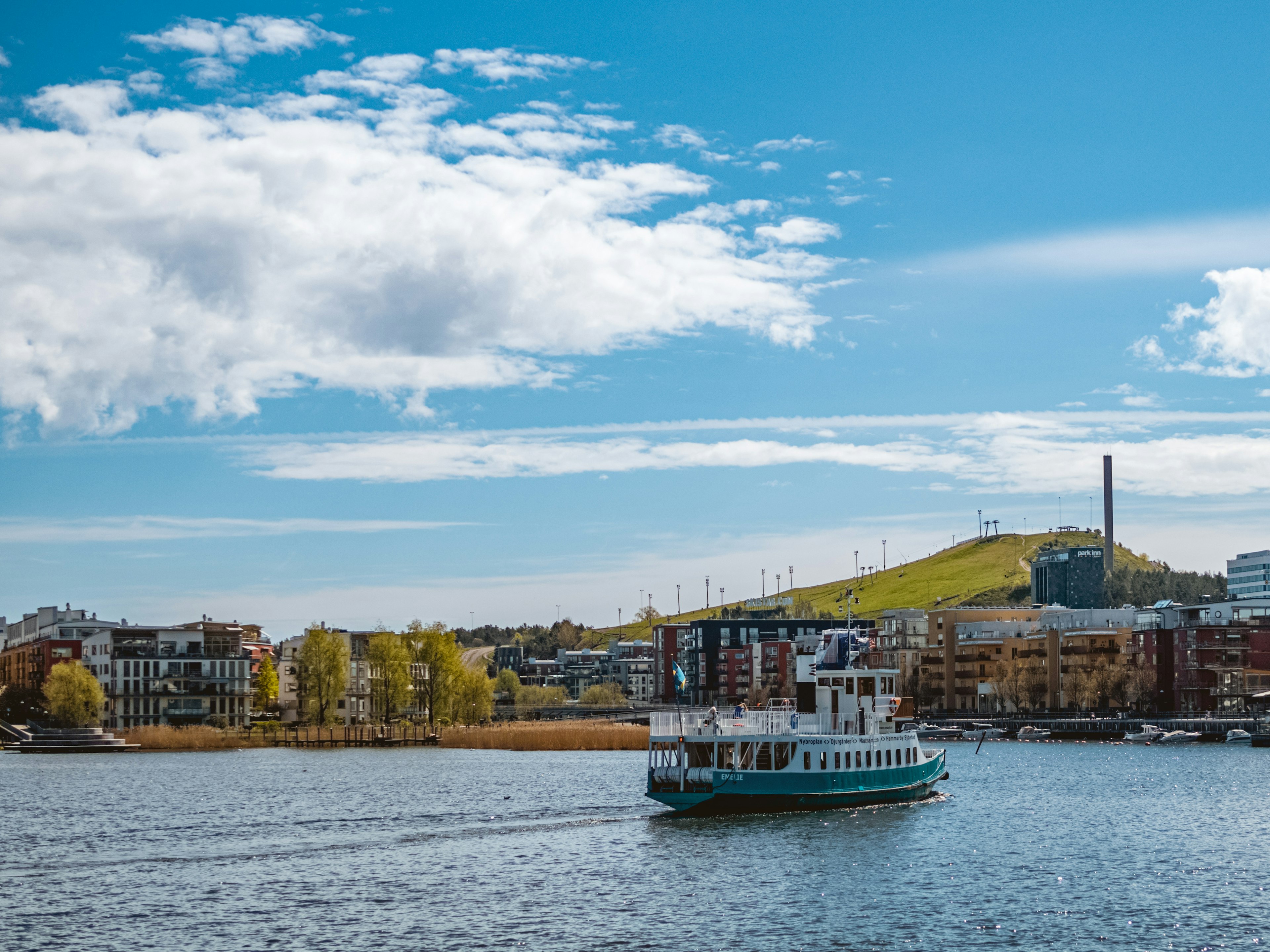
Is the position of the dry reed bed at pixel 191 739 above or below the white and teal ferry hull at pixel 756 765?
below

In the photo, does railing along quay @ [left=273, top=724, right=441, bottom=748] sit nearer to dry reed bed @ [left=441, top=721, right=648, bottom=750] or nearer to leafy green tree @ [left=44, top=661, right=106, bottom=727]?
dry reed bed @ [left=441, top=721, right=648, bottom=750]

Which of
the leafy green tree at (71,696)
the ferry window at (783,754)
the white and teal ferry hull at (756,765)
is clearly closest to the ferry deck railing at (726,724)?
the white and teal ferry hull at (756,765)

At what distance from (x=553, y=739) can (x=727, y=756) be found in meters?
A: 95.1

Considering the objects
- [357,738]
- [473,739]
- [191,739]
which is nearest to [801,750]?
[473,739]

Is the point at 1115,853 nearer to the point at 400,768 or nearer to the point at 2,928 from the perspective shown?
the point at 2,928

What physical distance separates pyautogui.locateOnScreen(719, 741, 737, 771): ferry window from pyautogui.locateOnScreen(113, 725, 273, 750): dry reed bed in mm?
114634

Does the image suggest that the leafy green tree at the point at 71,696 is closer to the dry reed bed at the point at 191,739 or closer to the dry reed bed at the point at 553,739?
the dry reed bed at the point at 191,739

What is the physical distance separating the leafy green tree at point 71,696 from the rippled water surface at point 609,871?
74312mm

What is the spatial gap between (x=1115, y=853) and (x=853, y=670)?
20854mm

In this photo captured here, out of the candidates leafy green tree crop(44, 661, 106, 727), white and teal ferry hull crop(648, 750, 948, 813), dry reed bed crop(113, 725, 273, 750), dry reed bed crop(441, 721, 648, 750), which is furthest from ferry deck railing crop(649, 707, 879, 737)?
leafy green tree crop(44, 661, 106, 727)

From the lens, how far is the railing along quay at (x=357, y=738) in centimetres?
18650

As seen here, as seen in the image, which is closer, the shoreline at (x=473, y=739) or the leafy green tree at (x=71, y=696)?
the shoreline at (x=473, y=739)

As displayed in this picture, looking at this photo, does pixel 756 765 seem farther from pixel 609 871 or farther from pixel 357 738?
pixel 357 738

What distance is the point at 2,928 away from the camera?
2084 inches
